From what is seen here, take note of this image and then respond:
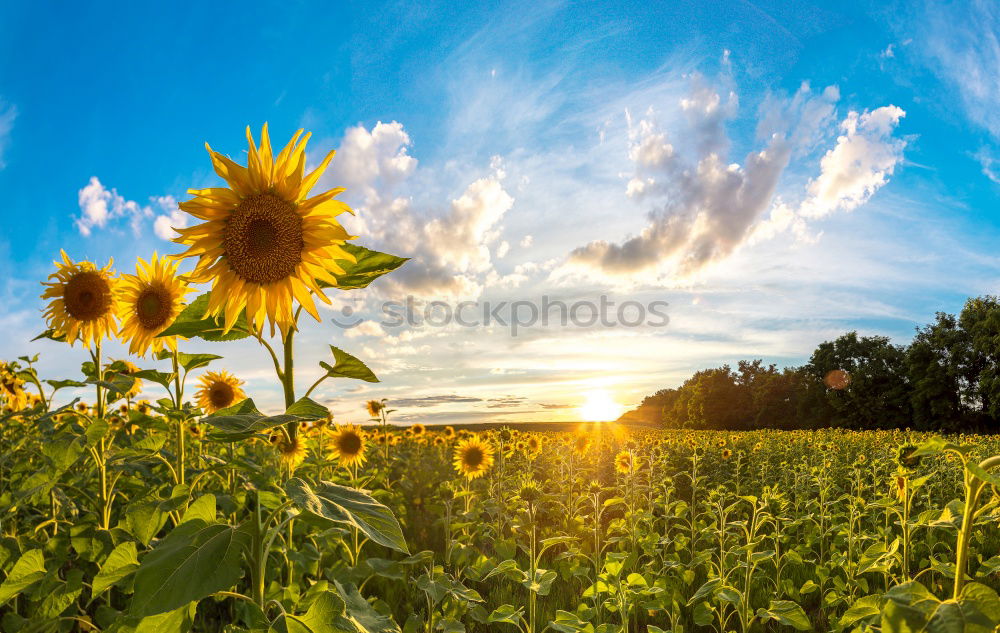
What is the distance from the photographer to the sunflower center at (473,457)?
7727 mm

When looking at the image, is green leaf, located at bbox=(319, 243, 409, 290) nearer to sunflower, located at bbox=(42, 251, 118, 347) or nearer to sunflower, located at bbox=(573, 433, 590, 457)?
sunflower, located at bbox=(42, 251, 118, 347)

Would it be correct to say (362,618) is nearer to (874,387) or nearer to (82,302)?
(82,302)

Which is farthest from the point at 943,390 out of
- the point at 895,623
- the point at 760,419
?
the point at 895,623

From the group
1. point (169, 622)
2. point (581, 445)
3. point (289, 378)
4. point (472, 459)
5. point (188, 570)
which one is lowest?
point (581, 445)

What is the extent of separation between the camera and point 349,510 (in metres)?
1.52

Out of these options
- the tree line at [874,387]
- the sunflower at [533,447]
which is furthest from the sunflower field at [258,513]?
the tree line at [874,387]

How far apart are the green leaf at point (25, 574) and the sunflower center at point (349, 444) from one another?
3.66 m

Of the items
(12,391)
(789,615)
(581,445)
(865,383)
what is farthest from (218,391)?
(865,383)

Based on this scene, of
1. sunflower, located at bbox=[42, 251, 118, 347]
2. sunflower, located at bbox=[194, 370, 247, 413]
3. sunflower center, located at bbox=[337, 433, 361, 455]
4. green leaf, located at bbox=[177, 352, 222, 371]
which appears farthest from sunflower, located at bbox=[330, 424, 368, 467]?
green leaf, located at bbox=[177, 352, 222, 371]

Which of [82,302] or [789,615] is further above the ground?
[82,302]

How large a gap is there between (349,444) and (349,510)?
5204mm

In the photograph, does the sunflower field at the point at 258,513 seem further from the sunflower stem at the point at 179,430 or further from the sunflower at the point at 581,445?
the sunflower at the point at 581,445

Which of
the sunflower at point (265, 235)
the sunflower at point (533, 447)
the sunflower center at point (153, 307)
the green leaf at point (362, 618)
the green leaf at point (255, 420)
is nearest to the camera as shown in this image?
the green leaf at point (255, 420)

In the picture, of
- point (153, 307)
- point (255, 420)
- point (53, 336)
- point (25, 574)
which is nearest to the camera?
point (255, 420)
